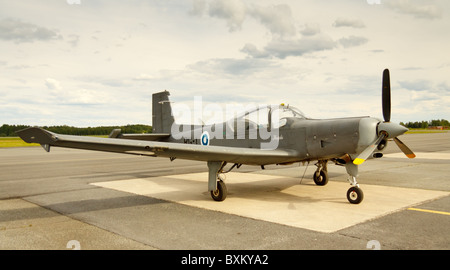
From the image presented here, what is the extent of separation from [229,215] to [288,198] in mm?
2164

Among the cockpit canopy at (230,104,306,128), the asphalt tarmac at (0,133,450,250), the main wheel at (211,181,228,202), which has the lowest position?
the asphalt tarmac at (0,133,450,250)

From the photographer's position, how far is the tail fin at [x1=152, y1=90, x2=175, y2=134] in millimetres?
13727

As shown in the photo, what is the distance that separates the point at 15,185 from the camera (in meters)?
11.2

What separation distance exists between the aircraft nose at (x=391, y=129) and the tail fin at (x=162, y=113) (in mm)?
8423

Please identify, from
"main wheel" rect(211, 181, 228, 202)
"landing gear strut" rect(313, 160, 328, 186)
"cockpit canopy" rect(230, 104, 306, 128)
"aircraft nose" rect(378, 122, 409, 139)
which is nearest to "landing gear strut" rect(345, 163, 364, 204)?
"aircraft nose" rect(378, 122, 409, 139)

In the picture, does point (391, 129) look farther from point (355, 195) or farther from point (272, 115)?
point (272, 115)

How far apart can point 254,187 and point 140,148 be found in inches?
178

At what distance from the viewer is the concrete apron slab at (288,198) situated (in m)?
6.34

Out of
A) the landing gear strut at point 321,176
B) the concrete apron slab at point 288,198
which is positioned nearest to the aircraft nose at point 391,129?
the concrete apron slab at point 288,198

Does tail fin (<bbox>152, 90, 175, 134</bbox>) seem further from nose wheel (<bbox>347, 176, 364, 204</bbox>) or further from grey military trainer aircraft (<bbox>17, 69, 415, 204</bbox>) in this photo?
nose wheel (<bbox>347, 176, 364, 204</bbox>)

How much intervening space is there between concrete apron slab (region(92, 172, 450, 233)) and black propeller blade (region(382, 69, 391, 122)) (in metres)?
1.94

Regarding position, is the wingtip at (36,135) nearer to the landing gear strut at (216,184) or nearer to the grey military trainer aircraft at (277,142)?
the grey military trainer aircraft at (277,142)
